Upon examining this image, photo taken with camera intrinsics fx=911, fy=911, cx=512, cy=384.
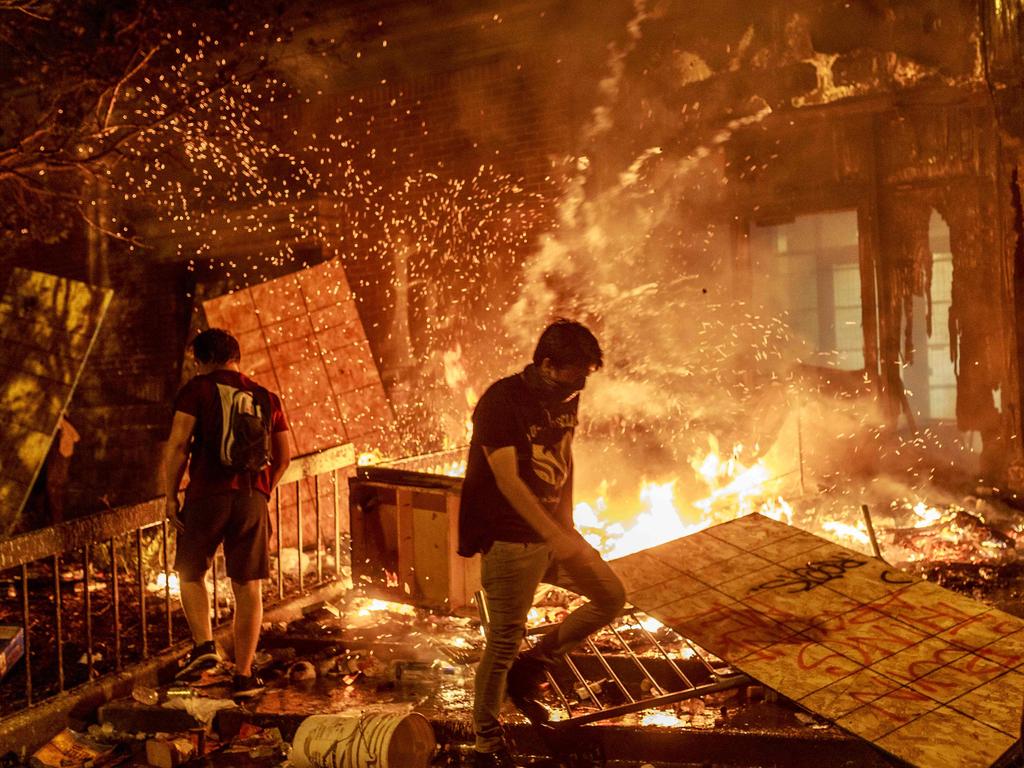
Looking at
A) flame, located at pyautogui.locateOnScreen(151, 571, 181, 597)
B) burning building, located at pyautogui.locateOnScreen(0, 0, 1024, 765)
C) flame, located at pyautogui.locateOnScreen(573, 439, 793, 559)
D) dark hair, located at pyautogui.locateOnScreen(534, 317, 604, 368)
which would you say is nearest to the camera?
dark hair, located at pyautogui.locateOnScreen(534, 317, 604, 368)

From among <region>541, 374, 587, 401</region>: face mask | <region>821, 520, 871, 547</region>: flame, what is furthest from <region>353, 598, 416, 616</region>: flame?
<region>821, 520, 871, 547</region>: flame

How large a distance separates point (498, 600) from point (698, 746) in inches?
52.0

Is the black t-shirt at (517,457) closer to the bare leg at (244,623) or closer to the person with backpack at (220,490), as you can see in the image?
the person with backpack at (220,490)

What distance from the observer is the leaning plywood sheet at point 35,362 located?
1044 centimetres

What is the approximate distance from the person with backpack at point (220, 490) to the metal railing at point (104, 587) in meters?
0.35

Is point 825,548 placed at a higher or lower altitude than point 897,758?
higher

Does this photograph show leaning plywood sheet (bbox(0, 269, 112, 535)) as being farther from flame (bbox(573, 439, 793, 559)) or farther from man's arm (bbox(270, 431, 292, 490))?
flame (bbox(573, 439, 793, 559))

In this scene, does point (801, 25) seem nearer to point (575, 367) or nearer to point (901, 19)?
point (901, 19)

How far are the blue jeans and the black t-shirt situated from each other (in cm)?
10

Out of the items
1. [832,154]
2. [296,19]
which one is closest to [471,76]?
[296,19]

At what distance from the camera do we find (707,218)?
9.48 metres

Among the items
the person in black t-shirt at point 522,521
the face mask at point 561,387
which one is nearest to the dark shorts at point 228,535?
the person in black t-shirt at point 522,521

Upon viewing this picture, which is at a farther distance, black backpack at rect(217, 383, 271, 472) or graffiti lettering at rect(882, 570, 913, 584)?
black backpack at rect(217, 383, 271, 472)

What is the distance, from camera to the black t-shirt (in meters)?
4.35
